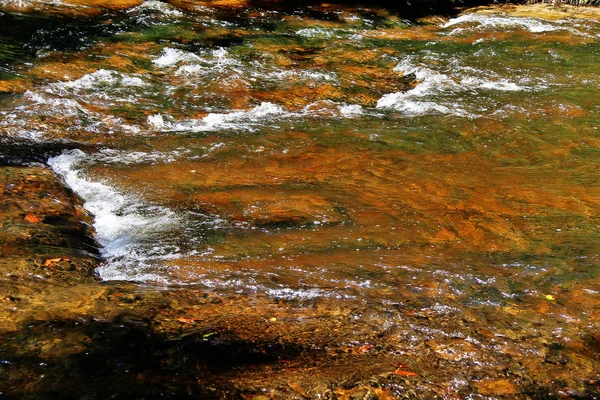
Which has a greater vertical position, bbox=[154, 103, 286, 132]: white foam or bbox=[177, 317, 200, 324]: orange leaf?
bbox=[154, 103, 286, 132]: white foam

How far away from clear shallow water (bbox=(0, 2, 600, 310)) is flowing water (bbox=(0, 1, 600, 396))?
23 mm

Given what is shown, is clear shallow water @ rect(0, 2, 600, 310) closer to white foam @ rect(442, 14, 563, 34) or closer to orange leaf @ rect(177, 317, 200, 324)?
orange leaf @ rect(177, 317, 200, 324)

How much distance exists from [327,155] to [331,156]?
0.05 metres

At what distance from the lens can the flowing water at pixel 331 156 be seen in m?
3.51

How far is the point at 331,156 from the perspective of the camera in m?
5.63

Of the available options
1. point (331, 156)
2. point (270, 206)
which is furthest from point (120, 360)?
point (331, 156)

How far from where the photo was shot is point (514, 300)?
130 inches

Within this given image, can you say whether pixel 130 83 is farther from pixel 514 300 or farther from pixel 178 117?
pixel 514 300

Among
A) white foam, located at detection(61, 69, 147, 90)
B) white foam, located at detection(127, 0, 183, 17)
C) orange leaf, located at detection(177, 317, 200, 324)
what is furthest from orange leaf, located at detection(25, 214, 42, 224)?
white foam, located at detection(127, 0, 183, 17)

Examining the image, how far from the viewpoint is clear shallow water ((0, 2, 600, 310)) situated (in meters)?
3.64

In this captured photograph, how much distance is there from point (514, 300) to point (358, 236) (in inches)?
49.4

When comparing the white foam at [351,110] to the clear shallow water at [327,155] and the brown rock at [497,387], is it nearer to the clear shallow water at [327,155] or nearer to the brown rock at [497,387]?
the clear shallow water at [327,155]

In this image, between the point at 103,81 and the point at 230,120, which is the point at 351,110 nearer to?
the point at 230,120

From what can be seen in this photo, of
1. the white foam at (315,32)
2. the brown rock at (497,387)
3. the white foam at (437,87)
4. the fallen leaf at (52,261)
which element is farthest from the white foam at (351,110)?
the brown rock at (497,387)
